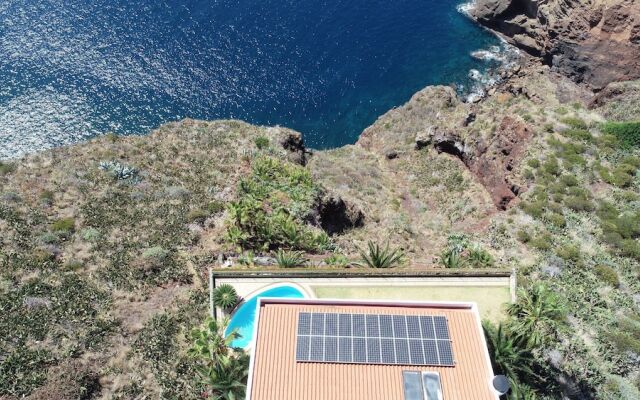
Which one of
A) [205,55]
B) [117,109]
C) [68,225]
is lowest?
[68,225]

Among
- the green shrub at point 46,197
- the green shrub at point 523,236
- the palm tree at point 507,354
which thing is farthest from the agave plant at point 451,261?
the green shrub at point 46,197

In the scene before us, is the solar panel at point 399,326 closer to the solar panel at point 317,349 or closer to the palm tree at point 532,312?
the solar panel at point 317,349

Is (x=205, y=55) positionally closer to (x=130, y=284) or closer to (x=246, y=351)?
(x=130, y=284)

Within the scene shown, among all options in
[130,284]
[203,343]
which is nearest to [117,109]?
[130,284]

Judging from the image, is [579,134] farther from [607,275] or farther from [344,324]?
[344,324]

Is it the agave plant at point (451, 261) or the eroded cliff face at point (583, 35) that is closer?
the agave plant at point (451, 261)

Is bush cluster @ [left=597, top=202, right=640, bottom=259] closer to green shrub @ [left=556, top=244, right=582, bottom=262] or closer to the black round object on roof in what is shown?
green shrub @ [left=556, top=244, right=582, bottom=262]
